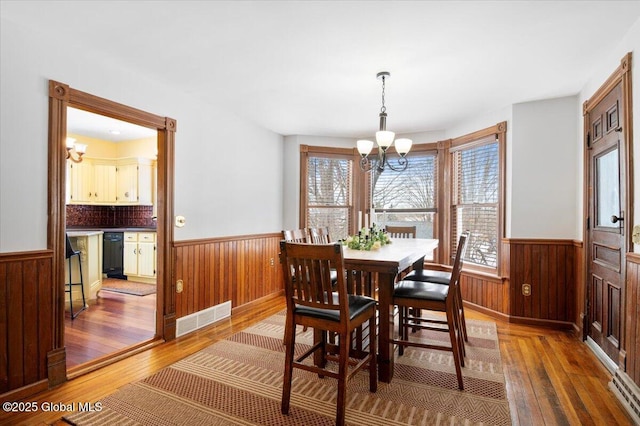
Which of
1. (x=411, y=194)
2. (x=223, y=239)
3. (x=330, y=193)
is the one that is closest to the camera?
(x=223, y=239)

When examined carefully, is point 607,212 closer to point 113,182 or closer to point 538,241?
point 538,241

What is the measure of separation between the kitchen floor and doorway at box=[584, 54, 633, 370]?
3970 mm

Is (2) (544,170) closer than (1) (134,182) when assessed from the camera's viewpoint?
Yes

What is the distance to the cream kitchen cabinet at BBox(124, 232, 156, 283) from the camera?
5.74m

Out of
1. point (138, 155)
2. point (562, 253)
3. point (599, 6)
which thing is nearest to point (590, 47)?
point (599, 6)

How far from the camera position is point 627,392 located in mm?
2188

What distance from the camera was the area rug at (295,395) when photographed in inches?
80.2

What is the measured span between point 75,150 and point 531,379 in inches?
236

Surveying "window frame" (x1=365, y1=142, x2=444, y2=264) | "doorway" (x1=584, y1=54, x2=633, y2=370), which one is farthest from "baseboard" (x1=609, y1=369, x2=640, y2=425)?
"window frame" (x1=365, y1=142, x2=444, y2=264)

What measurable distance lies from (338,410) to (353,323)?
0.47 meters

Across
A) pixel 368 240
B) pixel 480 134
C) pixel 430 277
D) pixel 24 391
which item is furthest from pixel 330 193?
pixel 24 391

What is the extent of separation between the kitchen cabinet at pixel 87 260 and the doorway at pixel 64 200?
1.58m

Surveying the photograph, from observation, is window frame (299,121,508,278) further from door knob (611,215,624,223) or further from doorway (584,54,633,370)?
door knob (611,215,624,223)

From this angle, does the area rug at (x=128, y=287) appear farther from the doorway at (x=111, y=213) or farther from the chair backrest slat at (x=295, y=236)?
the chair backrest slat at (x=295, y=236)
